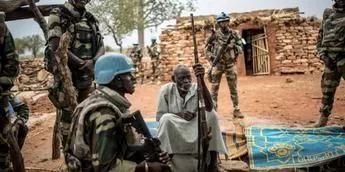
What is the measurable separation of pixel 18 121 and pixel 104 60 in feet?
8.55

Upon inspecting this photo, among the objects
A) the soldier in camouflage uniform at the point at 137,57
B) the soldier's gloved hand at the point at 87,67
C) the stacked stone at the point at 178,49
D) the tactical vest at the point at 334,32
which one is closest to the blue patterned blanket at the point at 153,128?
the soldier's gloved hand at the point at 87,67

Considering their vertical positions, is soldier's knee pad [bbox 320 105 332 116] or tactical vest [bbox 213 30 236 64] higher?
tactical vest [bbox 213 30 236 64]

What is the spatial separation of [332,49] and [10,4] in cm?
460

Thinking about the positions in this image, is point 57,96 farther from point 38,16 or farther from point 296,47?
point 296,47

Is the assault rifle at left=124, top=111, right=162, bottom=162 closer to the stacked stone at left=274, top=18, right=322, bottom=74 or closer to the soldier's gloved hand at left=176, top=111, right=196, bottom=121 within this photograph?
the soldier's gloved hand at left=176, top=111, right=196, bottom=121

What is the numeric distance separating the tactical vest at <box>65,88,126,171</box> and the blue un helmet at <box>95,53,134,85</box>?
0.29ft

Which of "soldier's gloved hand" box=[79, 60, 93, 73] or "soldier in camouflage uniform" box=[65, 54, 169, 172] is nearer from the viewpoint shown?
"soldier in camouflage uniform" box=[65, 54, 169, 172]

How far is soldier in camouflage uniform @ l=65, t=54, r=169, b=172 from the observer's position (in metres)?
2.36

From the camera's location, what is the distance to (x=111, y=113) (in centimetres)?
242

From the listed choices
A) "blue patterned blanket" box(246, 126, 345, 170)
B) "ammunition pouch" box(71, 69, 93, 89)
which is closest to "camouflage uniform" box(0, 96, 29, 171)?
"ammunition pouch" box(71, 69, 93, 89)

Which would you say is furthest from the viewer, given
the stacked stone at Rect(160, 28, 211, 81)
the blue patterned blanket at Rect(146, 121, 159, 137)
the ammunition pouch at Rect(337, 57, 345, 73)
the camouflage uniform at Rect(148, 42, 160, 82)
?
the camouflage uniform at Rect(148, 42, 160, 82)

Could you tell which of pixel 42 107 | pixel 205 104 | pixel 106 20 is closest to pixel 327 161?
pixel 205 104

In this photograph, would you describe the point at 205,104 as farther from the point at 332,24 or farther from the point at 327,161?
the point at 332,24

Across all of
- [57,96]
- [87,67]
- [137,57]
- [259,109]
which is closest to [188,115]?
[87,67]
